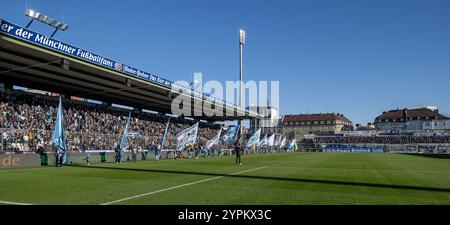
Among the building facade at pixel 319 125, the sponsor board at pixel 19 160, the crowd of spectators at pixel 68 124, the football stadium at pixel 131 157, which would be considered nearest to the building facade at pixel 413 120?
the building facade at pixel 319 125

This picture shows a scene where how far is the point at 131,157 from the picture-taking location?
4119 cm

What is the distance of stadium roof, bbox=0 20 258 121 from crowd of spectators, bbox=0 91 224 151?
7.01 feet

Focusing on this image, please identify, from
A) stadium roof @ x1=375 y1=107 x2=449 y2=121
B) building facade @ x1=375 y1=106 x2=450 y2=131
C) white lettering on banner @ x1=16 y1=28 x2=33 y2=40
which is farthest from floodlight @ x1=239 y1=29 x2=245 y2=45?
stadium roof @ x1=375 y1=107 x2=449 y2=121

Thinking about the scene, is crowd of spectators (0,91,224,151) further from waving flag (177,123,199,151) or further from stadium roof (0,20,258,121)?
waving flag (177,123,199,151)

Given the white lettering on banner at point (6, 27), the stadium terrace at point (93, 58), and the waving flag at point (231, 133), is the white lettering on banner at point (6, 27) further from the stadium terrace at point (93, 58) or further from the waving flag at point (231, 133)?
the waving flag at point (231, 133)

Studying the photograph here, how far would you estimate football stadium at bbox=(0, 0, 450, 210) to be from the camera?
12609 millimetres

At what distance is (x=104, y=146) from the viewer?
3928 centimetres

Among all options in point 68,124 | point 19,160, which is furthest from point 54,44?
point 68,124

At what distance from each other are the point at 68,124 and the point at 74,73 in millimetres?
6009

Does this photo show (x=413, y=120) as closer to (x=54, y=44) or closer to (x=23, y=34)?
(x=54, y=44)

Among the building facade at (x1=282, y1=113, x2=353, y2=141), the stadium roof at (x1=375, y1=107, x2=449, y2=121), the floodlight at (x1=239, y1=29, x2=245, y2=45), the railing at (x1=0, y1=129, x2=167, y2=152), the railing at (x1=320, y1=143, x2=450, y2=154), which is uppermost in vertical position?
the floodlight at (x1=239, y1=29, x2=245, y2=45)
